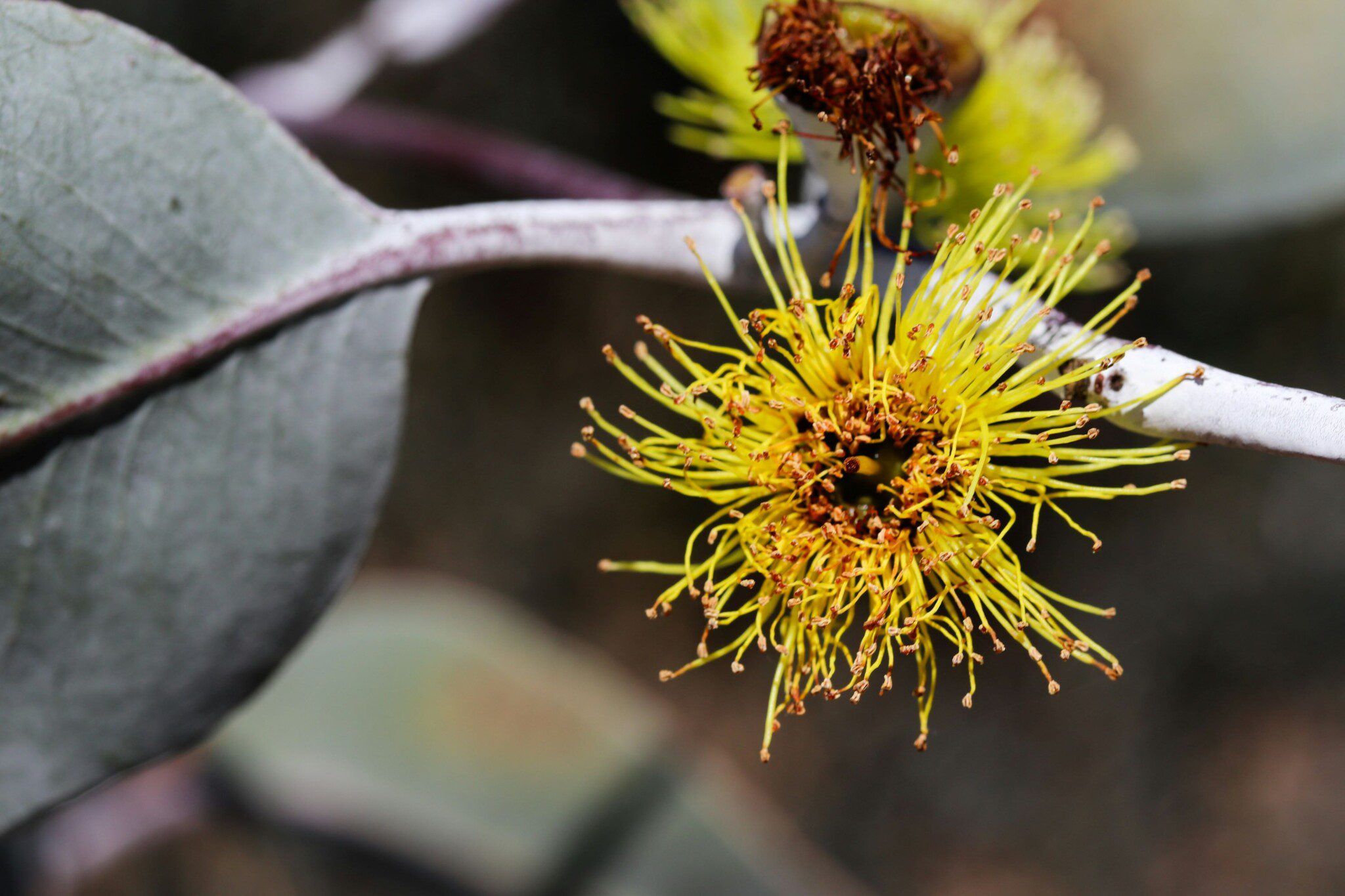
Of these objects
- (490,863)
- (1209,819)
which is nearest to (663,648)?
(490,863)

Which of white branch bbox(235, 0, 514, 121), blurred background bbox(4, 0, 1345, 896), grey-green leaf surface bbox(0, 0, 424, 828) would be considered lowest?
blurred background bbox(4, 0, 1345, 896)

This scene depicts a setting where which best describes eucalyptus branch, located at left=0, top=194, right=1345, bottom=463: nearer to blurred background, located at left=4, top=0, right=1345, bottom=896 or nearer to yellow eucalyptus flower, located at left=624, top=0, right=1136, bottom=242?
yellow eucalyptus flower, located at left=624, top=0, right=1136, bottom=242

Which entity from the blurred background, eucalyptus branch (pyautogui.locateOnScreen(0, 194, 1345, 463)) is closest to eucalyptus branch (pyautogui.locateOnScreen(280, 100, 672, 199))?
the blurred background

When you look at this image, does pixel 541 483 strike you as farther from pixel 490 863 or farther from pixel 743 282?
pixel 743 282

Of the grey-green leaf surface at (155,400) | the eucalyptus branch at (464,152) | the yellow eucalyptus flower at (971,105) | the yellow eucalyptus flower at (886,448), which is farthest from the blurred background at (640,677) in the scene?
the yellow eucalyptus flower at (886,448)

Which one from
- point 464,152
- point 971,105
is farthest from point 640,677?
point 971,105
